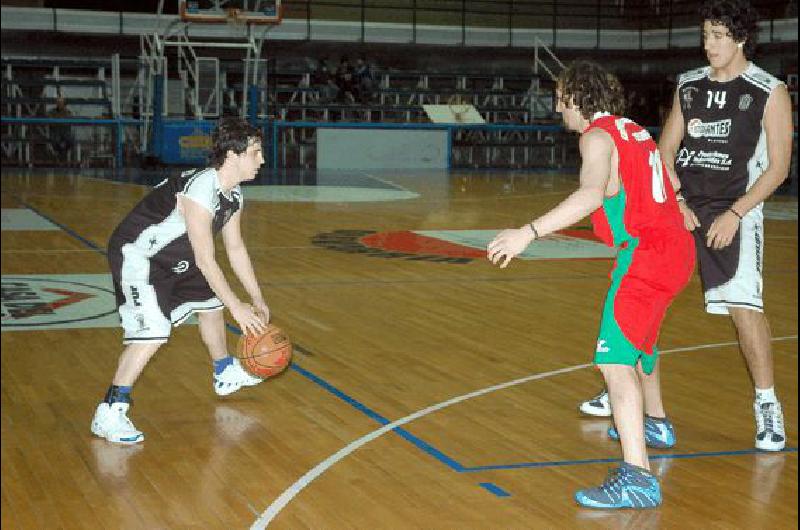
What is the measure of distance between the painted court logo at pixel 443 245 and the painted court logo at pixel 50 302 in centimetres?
306

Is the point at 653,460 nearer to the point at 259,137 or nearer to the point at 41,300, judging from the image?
the point at 259,137

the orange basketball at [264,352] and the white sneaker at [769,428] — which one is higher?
the orange basketball at [264,352]

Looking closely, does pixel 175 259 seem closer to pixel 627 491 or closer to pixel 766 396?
pixel 627 491

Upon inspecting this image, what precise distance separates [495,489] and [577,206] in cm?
111

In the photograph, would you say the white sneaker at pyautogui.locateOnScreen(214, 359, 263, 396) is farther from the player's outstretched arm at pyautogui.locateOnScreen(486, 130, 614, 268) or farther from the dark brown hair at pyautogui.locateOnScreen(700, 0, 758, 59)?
the dark brown hair at pyautogui.locateOnScreen(700, 0, 758, 59)

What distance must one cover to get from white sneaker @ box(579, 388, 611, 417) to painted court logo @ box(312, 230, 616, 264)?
5.23 meters

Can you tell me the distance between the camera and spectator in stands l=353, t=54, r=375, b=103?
2647cm

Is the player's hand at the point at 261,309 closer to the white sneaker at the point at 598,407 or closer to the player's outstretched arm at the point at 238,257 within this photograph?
the player's outstretched arm at the point at 238,257

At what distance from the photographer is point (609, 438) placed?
16.1 feet

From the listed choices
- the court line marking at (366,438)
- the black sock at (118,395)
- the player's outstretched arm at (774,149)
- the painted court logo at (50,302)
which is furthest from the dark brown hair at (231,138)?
the painted court logo at (50,302)

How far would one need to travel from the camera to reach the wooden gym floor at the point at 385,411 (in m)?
4.00

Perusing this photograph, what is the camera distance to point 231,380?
216 inches

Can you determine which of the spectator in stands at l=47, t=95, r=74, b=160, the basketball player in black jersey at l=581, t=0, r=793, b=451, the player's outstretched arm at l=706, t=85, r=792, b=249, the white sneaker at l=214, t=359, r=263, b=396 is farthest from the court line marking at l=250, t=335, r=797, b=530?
the spectator in stands at l=47, t=95, r=74, b=160

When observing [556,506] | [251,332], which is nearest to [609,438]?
[556,506]
